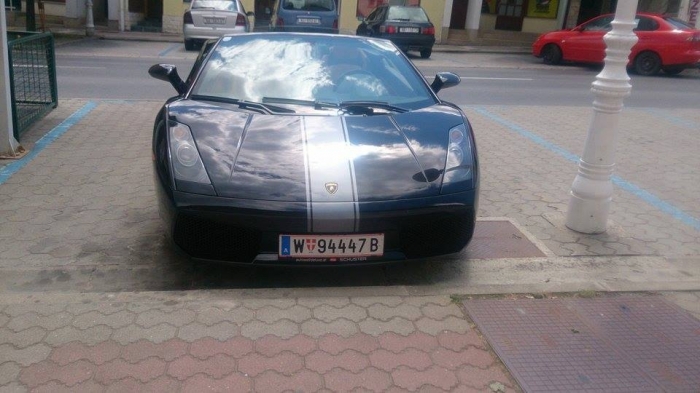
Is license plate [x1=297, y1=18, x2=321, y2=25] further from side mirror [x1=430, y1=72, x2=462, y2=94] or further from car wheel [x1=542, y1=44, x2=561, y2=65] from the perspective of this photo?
side mirror [x1=430, y1=72, x2=462, y2=94]

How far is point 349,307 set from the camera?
3.61m

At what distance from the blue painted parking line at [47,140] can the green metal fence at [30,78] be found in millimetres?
222

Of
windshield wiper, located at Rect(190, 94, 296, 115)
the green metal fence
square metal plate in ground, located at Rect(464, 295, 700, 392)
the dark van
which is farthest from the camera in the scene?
the dark van

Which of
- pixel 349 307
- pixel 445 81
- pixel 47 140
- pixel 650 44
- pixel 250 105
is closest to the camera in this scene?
pixel 349 307

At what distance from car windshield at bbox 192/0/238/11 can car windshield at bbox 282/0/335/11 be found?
1.45 meters

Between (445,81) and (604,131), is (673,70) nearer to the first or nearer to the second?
(445,81)

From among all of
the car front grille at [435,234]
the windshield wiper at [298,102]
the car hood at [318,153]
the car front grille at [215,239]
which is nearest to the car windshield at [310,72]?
the windshield wiper at [298,102]

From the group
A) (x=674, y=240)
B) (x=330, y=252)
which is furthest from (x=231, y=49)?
(x=674, y=240)

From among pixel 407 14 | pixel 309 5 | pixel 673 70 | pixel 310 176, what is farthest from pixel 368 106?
pixel 407 14

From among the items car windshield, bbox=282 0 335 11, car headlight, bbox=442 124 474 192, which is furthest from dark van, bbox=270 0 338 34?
car headlight, bbox=442 124 474 192

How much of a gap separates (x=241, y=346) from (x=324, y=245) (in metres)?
0.77

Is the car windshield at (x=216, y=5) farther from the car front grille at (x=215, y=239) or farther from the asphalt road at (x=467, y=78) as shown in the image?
the car front grille at (x=215, y=239)

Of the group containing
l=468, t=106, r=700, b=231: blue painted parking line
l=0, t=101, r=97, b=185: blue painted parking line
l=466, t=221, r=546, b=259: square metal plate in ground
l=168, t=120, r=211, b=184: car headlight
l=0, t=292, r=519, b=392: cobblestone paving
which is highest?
l=168, t=120, r=211, b=184: car headlight

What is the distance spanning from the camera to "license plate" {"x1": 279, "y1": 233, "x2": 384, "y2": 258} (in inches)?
145
